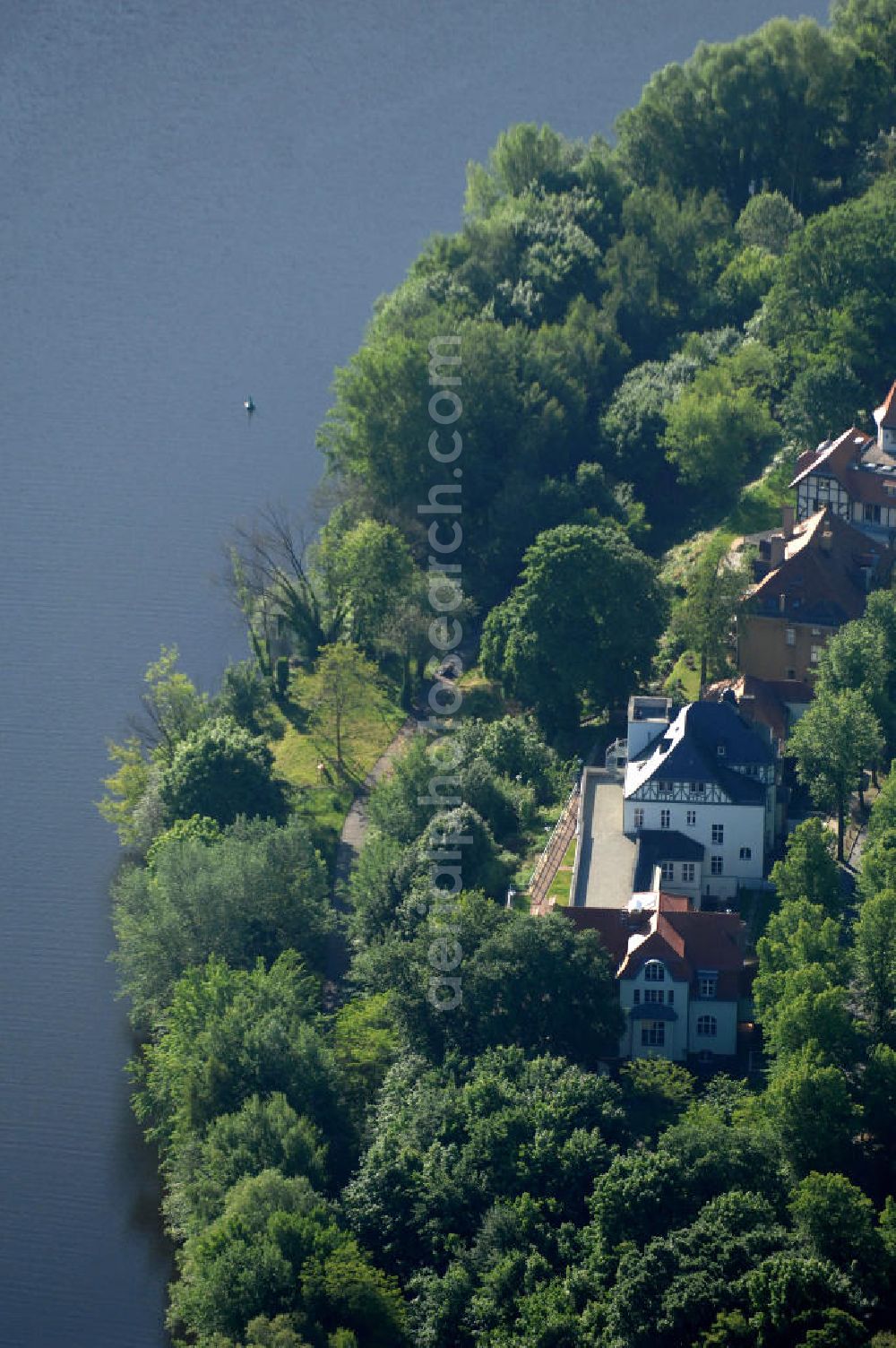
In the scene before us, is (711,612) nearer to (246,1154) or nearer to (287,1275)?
(246,1154)

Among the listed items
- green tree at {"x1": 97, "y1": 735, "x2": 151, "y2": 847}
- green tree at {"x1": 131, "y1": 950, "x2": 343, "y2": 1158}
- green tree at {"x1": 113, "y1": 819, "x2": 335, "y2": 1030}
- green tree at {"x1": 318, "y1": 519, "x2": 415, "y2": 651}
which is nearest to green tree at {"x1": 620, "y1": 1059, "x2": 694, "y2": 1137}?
green tree at {"x1": 131, "y1": 950, "x2": 343, "y2": 1158}

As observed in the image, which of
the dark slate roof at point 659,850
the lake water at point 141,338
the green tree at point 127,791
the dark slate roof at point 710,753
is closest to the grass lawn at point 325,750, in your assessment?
the lake water at point 141,338

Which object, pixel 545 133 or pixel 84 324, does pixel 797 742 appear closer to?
pixel 545 133

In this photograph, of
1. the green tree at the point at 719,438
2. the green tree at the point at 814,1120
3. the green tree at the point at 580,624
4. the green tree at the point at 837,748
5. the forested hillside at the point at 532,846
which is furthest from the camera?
the green tree at the point at 719,438

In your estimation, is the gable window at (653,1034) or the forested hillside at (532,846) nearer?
the forested hillside at (532,846)

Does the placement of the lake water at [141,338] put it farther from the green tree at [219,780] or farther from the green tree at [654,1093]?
the green tree at [654,1093]

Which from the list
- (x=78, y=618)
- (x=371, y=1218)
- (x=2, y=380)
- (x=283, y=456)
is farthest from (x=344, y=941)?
(x=2, y=380)

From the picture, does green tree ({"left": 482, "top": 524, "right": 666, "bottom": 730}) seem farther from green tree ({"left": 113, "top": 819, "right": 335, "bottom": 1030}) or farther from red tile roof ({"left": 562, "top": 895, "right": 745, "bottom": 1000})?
red tile roof ({"left": 562, "top": 895, "right": 745, "bottom": 1000})
